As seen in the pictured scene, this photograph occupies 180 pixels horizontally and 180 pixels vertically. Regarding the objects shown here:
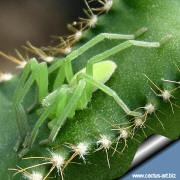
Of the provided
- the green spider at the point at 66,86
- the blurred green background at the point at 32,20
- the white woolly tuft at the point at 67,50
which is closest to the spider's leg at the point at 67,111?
the green spider at the point at 66,86

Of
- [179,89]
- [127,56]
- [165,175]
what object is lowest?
[165,175]

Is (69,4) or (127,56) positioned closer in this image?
(127,56)

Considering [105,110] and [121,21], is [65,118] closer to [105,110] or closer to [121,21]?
[105,110]

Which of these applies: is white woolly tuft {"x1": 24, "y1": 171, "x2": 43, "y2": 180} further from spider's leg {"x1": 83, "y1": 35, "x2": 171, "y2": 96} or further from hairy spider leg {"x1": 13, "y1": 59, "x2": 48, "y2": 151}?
spider's leg {"x1": 83, "y1": 35, "x2": 171, "y2": 96}

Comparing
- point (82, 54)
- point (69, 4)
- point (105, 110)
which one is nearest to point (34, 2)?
point (69, 4)

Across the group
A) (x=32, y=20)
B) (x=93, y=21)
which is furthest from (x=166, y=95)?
(x=32, y=20)

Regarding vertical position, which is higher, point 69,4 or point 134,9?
point 69,4

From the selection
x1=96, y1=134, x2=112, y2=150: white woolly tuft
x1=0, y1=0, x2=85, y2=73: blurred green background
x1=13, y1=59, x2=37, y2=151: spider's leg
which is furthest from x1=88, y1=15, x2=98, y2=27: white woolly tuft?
x1=0, y1=0, x2=85, y2=73: blurred green background
